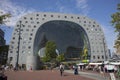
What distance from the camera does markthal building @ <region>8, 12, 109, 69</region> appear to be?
9894cm

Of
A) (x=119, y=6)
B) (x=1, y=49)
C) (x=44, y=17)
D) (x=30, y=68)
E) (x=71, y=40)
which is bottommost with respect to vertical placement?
(x=30, y=68)

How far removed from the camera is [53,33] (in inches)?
4882

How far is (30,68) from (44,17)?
203 feet

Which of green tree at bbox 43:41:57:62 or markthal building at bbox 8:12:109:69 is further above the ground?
markthal building at bbox 8:12:109:69

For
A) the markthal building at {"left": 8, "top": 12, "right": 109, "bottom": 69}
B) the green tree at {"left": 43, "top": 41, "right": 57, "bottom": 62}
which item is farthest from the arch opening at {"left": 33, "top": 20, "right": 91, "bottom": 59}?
the green tree at {"left": 43, "top": 41, "right": 57, "bottom": 62}

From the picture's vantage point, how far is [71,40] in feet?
424

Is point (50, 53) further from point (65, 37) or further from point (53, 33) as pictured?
point (65, 37)

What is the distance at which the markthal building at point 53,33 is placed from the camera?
98.9 m

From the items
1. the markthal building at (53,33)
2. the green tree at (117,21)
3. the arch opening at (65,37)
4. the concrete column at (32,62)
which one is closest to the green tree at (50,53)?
the concrete column at (32,62)

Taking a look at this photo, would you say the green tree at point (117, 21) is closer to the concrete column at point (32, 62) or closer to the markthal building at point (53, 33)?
the concrete column at point (32, 62)

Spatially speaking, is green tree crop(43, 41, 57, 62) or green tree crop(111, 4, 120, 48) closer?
green tree crop(111, 4, 120, 48)

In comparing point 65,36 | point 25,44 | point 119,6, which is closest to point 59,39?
point 65,36

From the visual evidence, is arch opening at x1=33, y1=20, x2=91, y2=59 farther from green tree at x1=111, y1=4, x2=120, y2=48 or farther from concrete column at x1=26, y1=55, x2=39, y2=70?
green tree at x1=111, y1=4, x2=120, y2=48

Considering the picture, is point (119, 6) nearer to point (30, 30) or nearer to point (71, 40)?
point (30, 30)
